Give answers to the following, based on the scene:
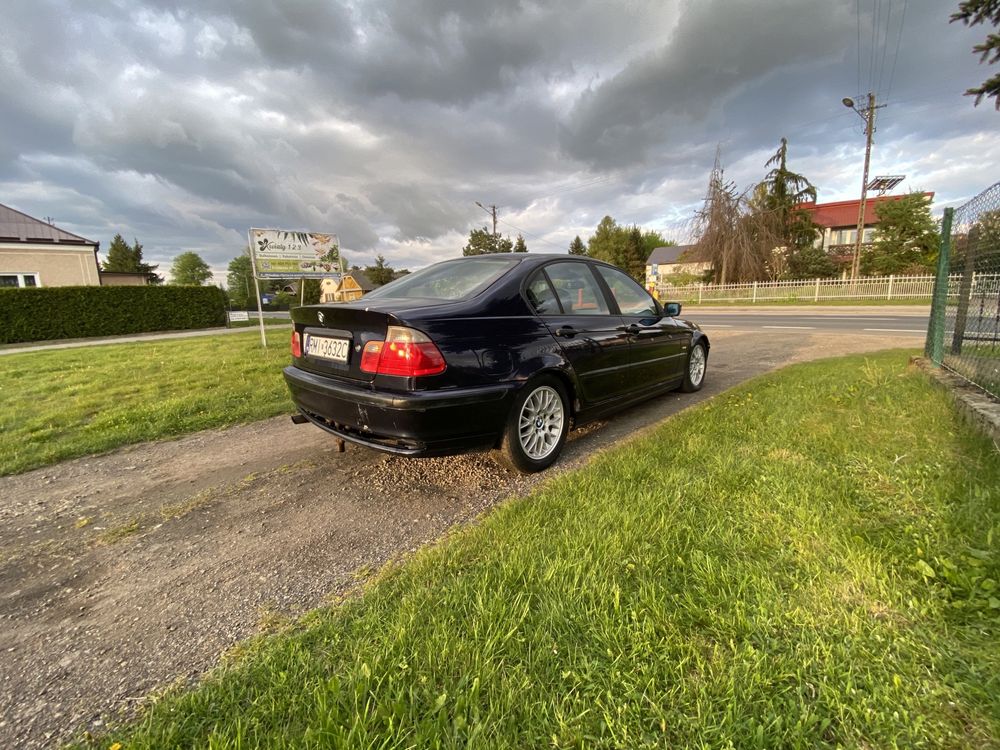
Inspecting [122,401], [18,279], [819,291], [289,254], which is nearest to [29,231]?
[18,279]

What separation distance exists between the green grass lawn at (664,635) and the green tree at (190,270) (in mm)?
101049

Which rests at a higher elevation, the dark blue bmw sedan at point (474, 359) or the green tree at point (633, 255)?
the green tree at point (633, 255)

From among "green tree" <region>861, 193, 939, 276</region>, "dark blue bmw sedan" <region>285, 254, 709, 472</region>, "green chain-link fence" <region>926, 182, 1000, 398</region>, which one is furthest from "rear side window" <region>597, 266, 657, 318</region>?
"green tree" <region>861, 193, 939, 276</region>

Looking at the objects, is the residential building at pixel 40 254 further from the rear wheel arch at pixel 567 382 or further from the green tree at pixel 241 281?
the green tree at pixel 241 281

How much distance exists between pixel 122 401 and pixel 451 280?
475 cm

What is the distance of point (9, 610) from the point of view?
1895 mm

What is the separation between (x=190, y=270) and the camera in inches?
3374

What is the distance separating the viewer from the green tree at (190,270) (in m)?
84.7

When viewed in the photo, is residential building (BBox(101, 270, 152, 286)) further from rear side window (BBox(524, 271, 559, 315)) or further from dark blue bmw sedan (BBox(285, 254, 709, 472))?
rear side window (BBox(524, 271, 559, 315))

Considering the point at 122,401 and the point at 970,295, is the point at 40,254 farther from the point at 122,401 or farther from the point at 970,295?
the point at 970,295

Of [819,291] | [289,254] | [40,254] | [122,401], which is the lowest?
[122,401]

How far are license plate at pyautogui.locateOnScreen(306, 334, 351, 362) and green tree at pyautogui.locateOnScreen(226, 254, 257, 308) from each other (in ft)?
267

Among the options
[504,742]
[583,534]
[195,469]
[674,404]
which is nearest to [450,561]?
[583,534]

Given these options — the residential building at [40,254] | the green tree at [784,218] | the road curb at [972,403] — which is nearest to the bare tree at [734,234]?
the green tree at [784,218]
